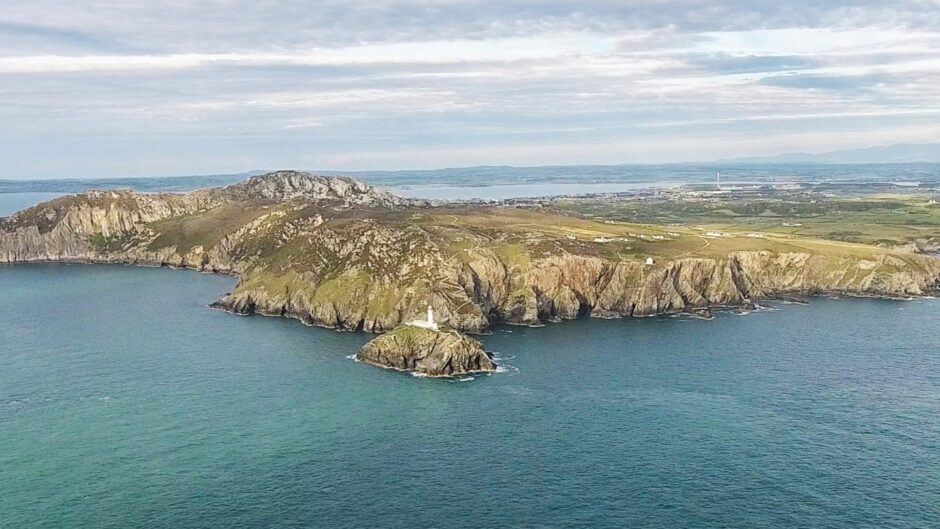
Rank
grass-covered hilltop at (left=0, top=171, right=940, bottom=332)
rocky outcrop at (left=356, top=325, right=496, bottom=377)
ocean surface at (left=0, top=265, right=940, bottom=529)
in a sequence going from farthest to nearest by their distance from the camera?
grass-covered hilltop at (left=0, top=171, right=940, bottom=332), rocky outcrop at (left=356, top=325, right=496, bottom=377), ocean surface at (left=0, top=265, right=940, bottom=529)

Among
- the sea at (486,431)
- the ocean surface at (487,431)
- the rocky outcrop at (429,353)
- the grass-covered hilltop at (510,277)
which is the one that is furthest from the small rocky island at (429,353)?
the grass-covered hilltop at (510,277)

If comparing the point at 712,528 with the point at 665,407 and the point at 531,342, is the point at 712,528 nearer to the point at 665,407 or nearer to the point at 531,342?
the point at 665,407

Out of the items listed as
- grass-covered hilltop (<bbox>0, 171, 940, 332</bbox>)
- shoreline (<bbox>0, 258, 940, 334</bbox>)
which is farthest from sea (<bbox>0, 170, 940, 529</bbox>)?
grass-covered hilltop (<bbox>0, 171, 940, 332</bbox>)

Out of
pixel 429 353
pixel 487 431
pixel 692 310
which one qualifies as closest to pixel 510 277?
pixel 692 310

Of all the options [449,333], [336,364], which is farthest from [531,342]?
[336,364]

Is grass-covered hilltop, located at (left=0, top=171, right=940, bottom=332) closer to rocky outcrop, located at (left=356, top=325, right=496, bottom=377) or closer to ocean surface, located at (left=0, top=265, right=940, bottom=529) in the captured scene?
ocean surface, located at (left=0, top=265, right=940, bottom=529)

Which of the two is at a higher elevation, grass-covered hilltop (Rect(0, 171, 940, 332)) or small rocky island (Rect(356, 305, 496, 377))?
grass-covered hilltop (Rect(0, 171, 940, 332))

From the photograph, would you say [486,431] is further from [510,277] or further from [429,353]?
[510,277]
